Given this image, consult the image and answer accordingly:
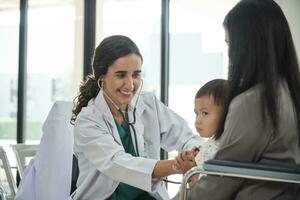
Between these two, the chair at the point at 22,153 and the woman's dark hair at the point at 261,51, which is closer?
the woman's dark hair at the point at 261,51

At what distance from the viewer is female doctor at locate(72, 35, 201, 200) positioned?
5.14 feet

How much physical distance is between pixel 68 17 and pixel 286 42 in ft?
12.4

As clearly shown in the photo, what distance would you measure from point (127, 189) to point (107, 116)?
0.29 metres

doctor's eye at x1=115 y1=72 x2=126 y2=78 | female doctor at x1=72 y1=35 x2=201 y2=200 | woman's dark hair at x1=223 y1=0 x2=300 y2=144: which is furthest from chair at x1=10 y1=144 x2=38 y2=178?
woman's dark hair at x1=223 y1=0 x2=300 y2=144

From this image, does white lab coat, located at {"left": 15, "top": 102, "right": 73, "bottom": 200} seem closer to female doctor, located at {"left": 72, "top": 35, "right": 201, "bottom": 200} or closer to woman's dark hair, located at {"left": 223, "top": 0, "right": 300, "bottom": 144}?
female doctor, located at {"left": 72, "top": 35, "right": 201, "bottom": 200}

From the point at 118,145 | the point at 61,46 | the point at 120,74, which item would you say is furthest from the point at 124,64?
the point at 61,46

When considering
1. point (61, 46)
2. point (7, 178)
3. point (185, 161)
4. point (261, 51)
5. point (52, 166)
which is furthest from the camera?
point (61, 46)

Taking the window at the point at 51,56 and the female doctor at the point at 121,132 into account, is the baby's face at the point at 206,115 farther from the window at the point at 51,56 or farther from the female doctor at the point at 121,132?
the window at the point at 51,56

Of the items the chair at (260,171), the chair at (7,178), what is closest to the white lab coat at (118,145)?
the chair at (260,171)

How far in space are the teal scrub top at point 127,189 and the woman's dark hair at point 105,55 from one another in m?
0.20

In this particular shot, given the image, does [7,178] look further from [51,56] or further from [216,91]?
[51,56]

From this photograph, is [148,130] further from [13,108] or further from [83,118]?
[13,108]

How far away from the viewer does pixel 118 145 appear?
1646 mm

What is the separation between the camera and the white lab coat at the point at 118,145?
156cm
